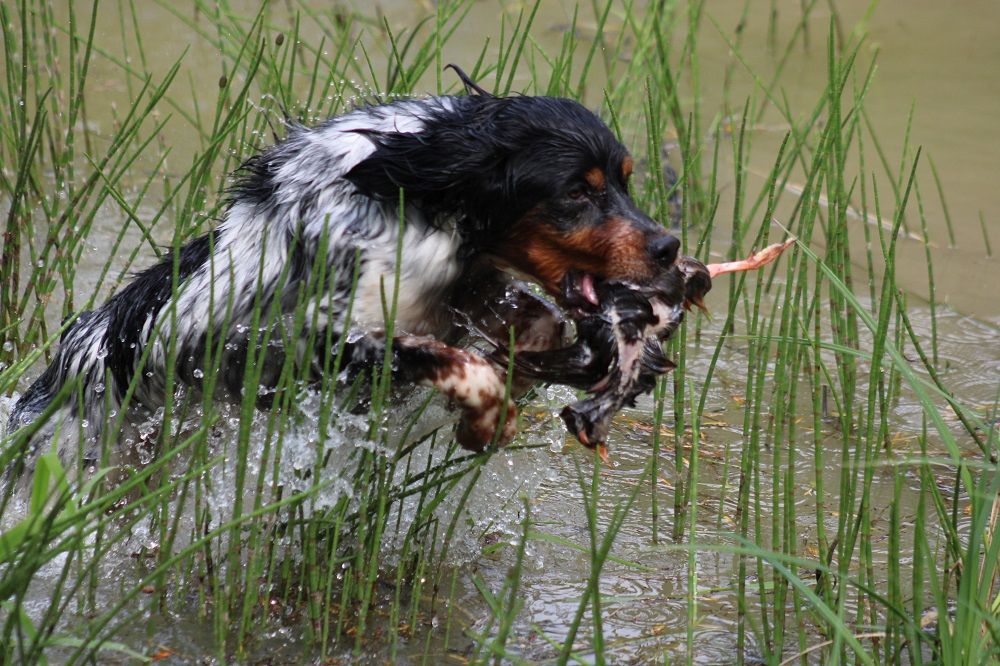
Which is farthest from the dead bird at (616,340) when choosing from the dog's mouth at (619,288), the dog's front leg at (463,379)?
the dog's front leg at (463,379)

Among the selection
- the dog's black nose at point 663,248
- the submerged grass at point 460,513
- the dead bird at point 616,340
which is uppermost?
the dog's black nose at point 663,248

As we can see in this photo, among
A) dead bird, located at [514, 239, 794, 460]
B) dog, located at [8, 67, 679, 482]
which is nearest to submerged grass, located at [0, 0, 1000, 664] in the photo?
dog, located at [8, 67, 679, 482]

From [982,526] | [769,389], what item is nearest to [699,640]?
[982,526]

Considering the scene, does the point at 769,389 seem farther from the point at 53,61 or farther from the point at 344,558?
the point at 53,61

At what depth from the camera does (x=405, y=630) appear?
115 inches

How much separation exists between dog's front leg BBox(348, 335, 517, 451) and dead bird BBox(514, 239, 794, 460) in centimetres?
11

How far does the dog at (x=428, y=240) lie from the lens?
2689 mm

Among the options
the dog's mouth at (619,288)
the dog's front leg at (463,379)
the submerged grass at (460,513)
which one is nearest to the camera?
the submerged grass at (460,513)

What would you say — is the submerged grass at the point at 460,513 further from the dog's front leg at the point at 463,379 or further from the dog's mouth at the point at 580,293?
the dog's mouth at the point at 580,293

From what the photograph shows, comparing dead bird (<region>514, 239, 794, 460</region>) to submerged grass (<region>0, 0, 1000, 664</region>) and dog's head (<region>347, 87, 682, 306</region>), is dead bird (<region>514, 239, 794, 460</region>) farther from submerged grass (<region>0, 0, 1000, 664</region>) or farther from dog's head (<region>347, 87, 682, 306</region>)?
submerged grass (<region>0, 0, 1000, 664</region>)

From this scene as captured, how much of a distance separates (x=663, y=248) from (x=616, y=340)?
0.22 metres

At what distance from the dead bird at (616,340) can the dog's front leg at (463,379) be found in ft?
0.36

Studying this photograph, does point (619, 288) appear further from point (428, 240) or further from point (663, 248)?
point (428, 240)

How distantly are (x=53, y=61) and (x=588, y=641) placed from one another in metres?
3.09
